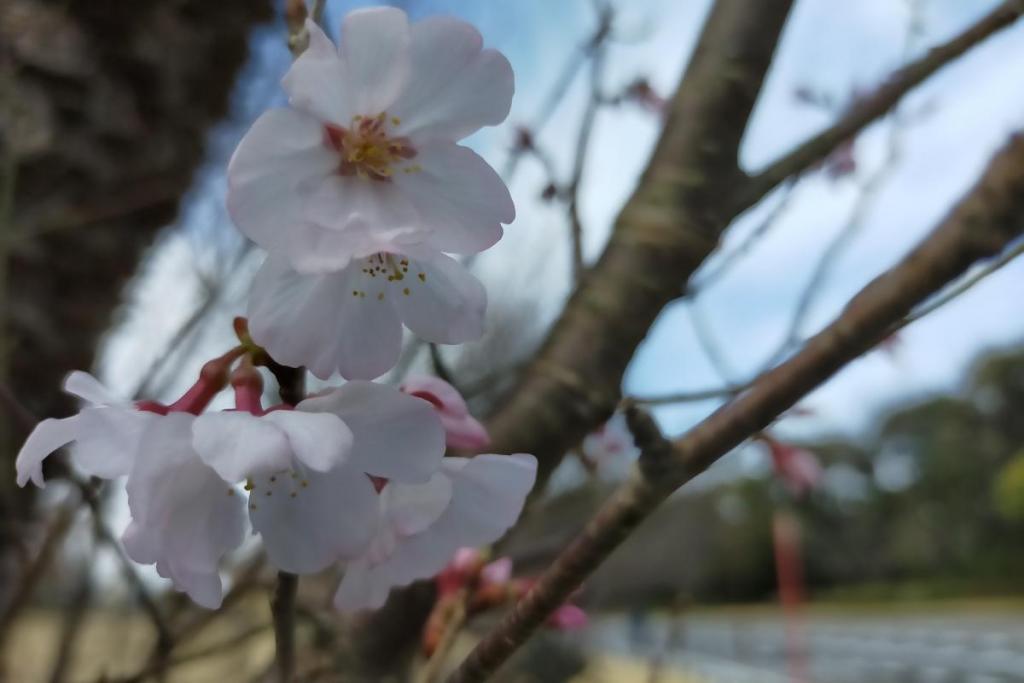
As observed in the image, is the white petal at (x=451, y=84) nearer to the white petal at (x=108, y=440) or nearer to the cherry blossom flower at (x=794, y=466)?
the white petal at (x=108, y=440)

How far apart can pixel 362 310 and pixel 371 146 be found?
0.32ft

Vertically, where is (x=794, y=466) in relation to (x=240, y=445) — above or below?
above

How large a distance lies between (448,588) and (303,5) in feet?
1.50

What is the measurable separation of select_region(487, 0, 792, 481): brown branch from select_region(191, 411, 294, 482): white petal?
1.17 ft

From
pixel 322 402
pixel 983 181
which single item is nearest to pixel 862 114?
pixel 983 181

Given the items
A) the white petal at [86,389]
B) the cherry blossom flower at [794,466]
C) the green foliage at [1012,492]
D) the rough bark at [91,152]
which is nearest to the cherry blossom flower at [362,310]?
the white petal at [86,389]

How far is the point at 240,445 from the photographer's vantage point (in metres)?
0.36

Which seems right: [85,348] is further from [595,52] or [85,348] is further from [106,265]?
[595,52]

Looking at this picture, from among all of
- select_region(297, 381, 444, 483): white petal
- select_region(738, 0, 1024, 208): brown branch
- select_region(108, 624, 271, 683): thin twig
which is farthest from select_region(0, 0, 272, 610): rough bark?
select_region(297, 381, 444, 483): white petal

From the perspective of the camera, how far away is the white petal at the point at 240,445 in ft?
1.17

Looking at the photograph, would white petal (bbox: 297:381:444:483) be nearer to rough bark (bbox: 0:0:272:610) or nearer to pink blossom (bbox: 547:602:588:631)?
pink blossom (bbox: 547:602:588:631)

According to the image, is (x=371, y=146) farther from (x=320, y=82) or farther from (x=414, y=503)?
(x=414, y=503)

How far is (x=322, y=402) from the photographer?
400 mm

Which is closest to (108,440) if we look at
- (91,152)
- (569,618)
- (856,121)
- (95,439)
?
(95,439)
